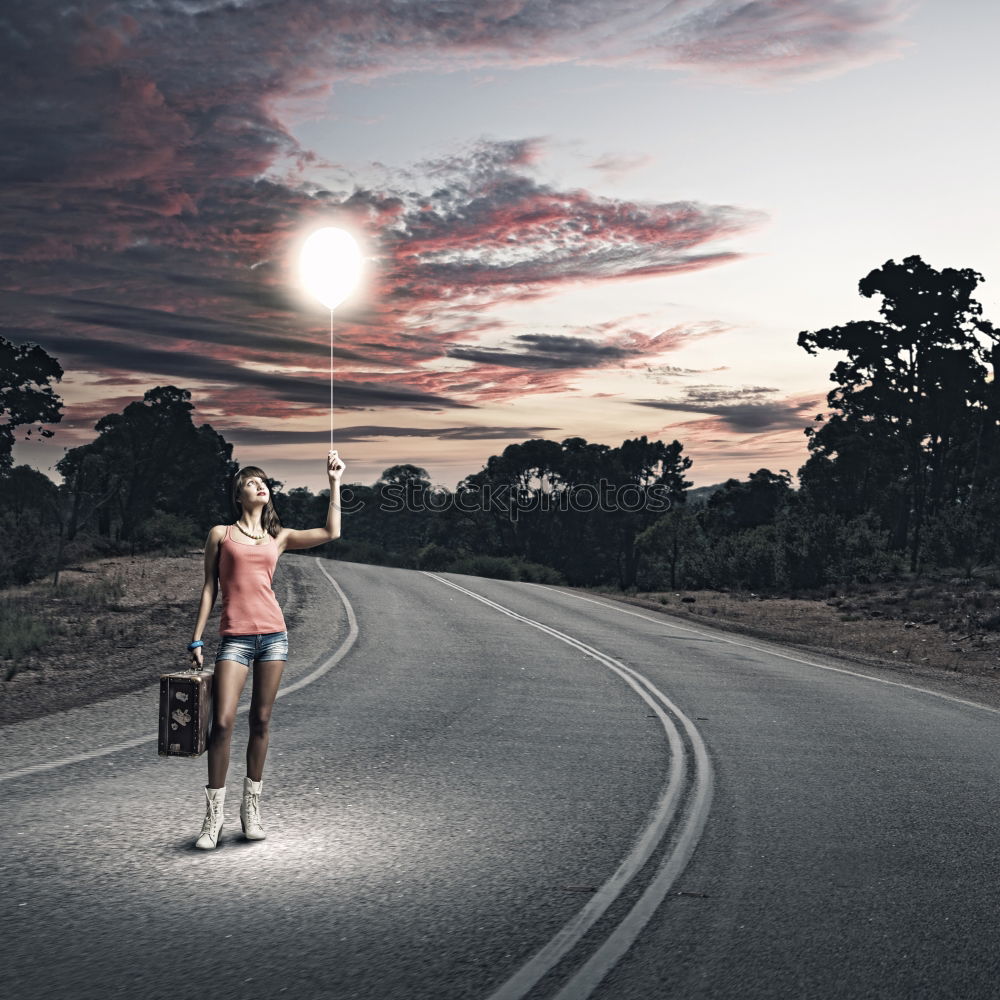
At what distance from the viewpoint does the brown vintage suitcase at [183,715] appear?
5.49m

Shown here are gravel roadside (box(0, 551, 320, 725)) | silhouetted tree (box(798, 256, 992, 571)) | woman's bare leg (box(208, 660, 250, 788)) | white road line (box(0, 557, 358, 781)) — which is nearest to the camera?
woman's bare leg (box(208, 660, 250, 788))

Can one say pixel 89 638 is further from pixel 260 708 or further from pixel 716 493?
pixel 716 493

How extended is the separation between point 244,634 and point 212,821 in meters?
1.06

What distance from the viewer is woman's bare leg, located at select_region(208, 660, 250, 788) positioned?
5652 mm

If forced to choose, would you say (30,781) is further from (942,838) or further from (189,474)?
(189,474)

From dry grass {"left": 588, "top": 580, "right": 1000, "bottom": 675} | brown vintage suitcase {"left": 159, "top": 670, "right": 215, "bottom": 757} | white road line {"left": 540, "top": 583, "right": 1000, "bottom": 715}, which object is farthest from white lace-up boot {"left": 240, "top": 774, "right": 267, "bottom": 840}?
dry grass {"left": 588, "top": 580, "right": 1000, "bottom": 675}

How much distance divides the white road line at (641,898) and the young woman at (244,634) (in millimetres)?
2031

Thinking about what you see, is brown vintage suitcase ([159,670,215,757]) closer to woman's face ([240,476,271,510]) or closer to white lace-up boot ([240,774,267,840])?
white lace-up boot ([240,774,267,840])

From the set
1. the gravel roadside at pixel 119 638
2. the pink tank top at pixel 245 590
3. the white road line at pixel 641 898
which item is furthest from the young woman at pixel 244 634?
the gravel roadside at pixel 119 638

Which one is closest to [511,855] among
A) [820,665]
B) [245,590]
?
[245,590]

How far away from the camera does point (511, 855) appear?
19.2 ft

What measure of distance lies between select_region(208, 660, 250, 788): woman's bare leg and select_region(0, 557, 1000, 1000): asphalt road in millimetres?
459

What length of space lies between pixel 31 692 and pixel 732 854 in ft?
28.9

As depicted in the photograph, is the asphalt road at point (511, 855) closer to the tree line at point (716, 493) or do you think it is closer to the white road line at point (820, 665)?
the white road line at point (820, 665)
